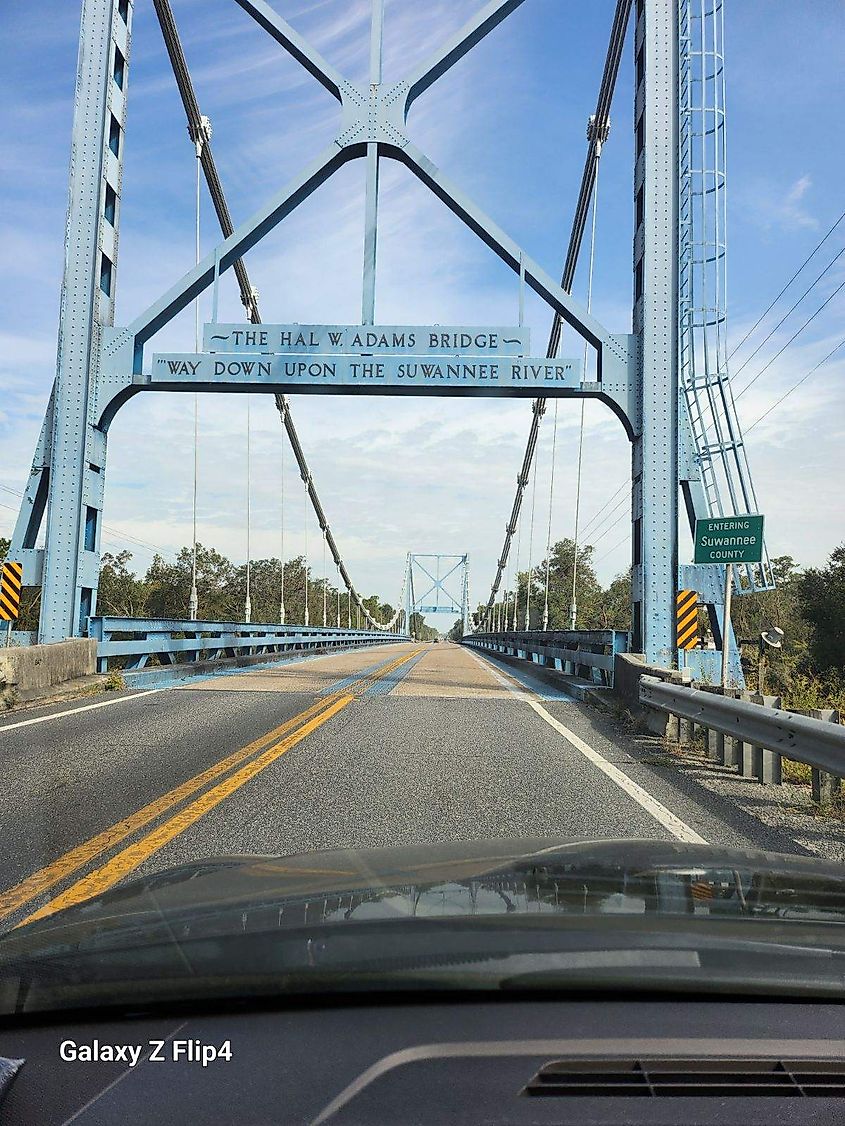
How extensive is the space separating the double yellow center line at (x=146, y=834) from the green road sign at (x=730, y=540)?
5251mm

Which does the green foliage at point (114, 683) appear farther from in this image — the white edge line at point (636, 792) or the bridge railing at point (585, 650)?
the bridge railing at point (585, 650)

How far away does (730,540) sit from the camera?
10.6 metres

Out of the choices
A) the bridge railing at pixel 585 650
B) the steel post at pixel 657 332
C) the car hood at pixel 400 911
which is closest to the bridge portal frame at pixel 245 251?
the steel post at pixel 657 332

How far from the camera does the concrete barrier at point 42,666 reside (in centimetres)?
1007

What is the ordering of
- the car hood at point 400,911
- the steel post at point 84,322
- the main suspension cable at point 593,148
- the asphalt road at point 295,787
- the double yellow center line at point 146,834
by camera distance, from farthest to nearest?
the main suspension cable at point 593,148 → the steel post at point 84,322 → the asphalt road at point 295,787 → the double yellow center line at point 146,834 → the car hood at point 400,911

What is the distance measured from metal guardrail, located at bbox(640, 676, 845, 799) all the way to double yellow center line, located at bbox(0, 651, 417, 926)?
3195mm

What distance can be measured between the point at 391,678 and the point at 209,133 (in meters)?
12.3

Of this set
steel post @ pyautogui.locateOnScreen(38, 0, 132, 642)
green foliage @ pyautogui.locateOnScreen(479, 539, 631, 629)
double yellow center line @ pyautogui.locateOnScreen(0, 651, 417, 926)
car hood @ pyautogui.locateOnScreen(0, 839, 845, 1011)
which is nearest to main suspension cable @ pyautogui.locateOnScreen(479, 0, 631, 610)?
steel post @ pyautogui.locateOnScreen(38, 0, 132, 642)

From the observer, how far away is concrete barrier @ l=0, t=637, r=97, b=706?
10.1 m

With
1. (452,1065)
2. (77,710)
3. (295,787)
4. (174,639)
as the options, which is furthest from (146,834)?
(174,639)

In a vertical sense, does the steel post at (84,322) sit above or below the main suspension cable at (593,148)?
below

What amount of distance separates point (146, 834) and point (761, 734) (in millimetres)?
3790

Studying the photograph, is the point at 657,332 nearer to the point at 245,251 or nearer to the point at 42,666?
the point at 245,251

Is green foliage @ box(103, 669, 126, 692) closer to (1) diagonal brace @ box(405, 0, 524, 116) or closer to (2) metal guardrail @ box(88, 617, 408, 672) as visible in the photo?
(2) metal guardrail @ box(88, 617, 408, 672)
